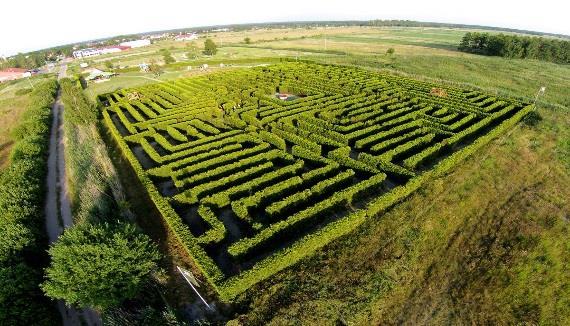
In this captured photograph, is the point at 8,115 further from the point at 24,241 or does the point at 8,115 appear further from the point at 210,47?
the point at 210,47

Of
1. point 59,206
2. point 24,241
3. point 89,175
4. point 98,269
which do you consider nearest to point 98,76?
point 59,206

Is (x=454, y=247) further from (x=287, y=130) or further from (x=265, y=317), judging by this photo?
(x=287, y=130)

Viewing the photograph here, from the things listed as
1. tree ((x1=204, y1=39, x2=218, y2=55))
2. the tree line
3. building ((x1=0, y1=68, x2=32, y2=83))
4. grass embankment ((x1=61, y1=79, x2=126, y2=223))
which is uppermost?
tree ((x1=204, y1=39, x2=218, y2=55))

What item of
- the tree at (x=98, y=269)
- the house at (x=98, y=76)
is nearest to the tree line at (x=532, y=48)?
the tree at (x=98, y=269)

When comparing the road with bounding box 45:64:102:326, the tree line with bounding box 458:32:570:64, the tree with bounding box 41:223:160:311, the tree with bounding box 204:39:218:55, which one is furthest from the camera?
the tree with bounding box 204:39:218:55

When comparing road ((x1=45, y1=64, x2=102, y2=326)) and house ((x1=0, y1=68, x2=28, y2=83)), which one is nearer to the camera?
road ((x1=45, y1=64, x2=102, y2=326))

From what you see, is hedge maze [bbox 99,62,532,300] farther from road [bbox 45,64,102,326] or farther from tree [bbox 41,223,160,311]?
road [bbox 45,64,102,326]

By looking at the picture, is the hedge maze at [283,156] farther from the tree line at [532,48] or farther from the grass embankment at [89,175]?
the tree line at [532,48]

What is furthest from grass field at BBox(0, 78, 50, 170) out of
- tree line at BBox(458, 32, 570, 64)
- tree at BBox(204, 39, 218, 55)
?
tree line at BBox(458, 32, 570, 64)
